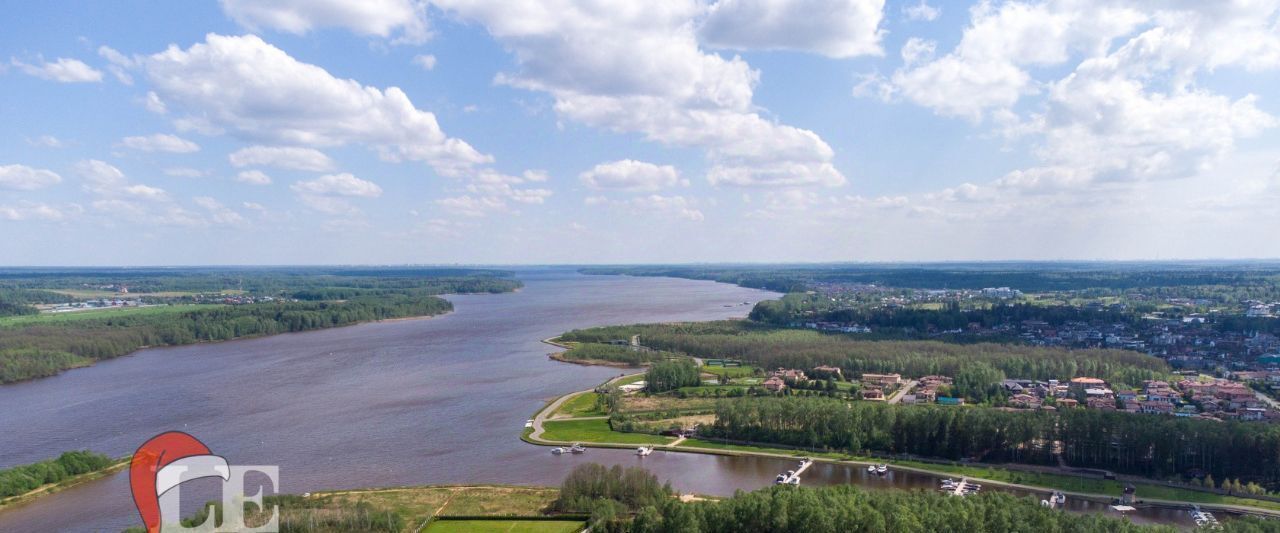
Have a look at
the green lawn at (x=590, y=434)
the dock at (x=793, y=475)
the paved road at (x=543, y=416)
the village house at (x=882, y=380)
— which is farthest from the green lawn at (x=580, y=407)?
the village house at (x=882, y=380)

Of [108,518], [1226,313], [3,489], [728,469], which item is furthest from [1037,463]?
[1226,313]

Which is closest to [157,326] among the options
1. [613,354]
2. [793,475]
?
[613,354]

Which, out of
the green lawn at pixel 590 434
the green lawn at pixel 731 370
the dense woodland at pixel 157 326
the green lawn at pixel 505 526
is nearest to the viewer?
the green lawn at pixel 505 526

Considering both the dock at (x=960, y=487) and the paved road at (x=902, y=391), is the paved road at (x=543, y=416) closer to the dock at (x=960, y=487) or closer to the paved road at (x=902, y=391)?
the paved road at (x=902, y=391)

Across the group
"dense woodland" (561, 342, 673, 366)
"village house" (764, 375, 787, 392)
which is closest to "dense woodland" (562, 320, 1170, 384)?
"dense woodland" (561, 342, 673, 366)

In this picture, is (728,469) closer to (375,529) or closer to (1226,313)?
(375,529)

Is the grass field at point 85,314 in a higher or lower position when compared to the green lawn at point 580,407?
higher

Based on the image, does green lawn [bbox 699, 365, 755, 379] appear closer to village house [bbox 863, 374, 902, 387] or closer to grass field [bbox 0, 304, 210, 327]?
village house [bbox 863, 374, 902, 387]
